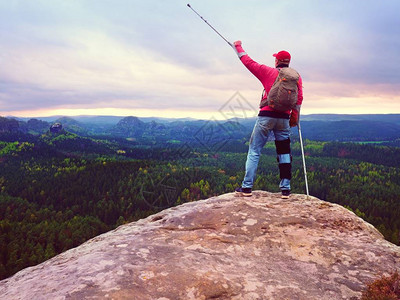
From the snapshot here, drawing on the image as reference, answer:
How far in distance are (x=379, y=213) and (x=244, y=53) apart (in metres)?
96.8

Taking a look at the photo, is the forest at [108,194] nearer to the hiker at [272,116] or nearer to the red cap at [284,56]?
the hiker at [272,116]

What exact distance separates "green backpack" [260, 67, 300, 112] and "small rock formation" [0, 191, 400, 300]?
11.7ft

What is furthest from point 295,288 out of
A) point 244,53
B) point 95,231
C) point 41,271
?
point 95,231

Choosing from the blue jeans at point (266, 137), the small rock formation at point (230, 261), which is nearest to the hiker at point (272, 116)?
the blue jeans at point (266, 137)

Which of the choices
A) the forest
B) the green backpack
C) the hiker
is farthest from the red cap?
the forest

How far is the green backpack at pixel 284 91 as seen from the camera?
331 inches

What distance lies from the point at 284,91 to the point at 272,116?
96 centimetres

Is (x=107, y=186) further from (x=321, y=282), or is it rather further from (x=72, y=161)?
(x=321, y=282)

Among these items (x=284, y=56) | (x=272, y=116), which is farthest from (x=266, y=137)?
(x=284, y=56)

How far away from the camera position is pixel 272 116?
29.5 ft

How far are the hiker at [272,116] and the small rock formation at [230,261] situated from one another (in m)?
1.62

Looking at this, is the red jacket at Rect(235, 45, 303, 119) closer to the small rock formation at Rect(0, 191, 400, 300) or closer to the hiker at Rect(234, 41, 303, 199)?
the hiker at Rect(234, 41, 303, 199)

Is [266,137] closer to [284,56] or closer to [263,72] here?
[263,72]

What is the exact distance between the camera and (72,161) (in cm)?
16612
